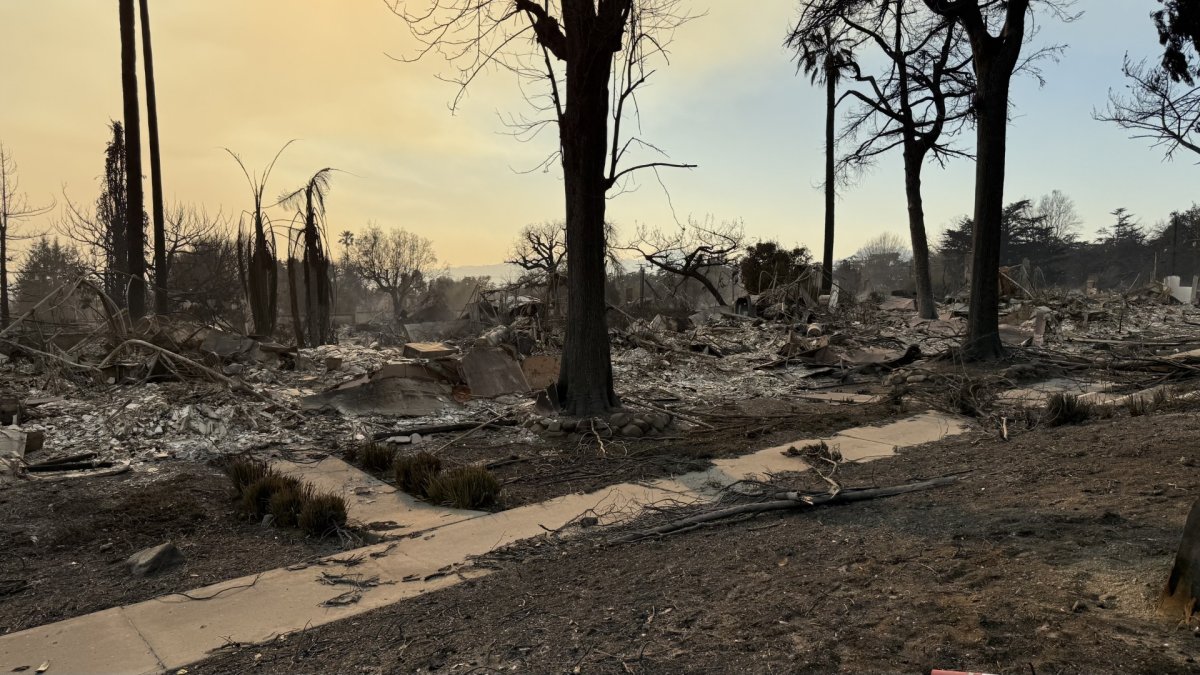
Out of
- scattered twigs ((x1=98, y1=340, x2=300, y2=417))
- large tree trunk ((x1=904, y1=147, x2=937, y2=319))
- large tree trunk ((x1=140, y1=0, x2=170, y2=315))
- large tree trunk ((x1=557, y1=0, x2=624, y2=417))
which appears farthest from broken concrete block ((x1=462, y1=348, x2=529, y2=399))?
large tree trunk ((x1=904, y1=147, x2=937, y2=319))

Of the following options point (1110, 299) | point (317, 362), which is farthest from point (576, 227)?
point (1110, 299)

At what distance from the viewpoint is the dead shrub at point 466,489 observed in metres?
5.49

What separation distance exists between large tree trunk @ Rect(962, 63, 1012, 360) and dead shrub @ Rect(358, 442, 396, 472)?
10.6 m

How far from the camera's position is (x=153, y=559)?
4254mm

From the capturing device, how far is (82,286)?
394 inches

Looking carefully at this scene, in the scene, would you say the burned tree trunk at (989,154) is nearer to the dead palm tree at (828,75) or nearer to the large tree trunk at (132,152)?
the dead palm tree at (828,75)

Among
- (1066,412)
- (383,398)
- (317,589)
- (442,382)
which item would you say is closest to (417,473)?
(317,589)

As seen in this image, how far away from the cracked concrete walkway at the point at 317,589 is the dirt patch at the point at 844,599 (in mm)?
237

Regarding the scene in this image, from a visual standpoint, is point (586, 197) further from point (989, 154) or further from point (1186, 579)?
point (989, 154)

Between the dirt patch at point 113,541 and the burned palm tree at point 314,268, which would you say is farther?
the burned palm tree at point 314,268

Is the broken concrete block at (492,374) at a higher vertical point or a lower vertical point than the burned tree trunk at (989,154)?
lower

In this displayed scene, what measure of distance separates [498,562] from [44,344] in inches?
334

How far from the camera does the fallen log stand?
4.56 metres

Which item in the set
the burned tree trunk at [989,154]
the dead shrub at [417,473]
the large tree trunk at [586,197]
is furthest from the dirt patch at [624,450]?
the burned tree trunk at [989,154]
